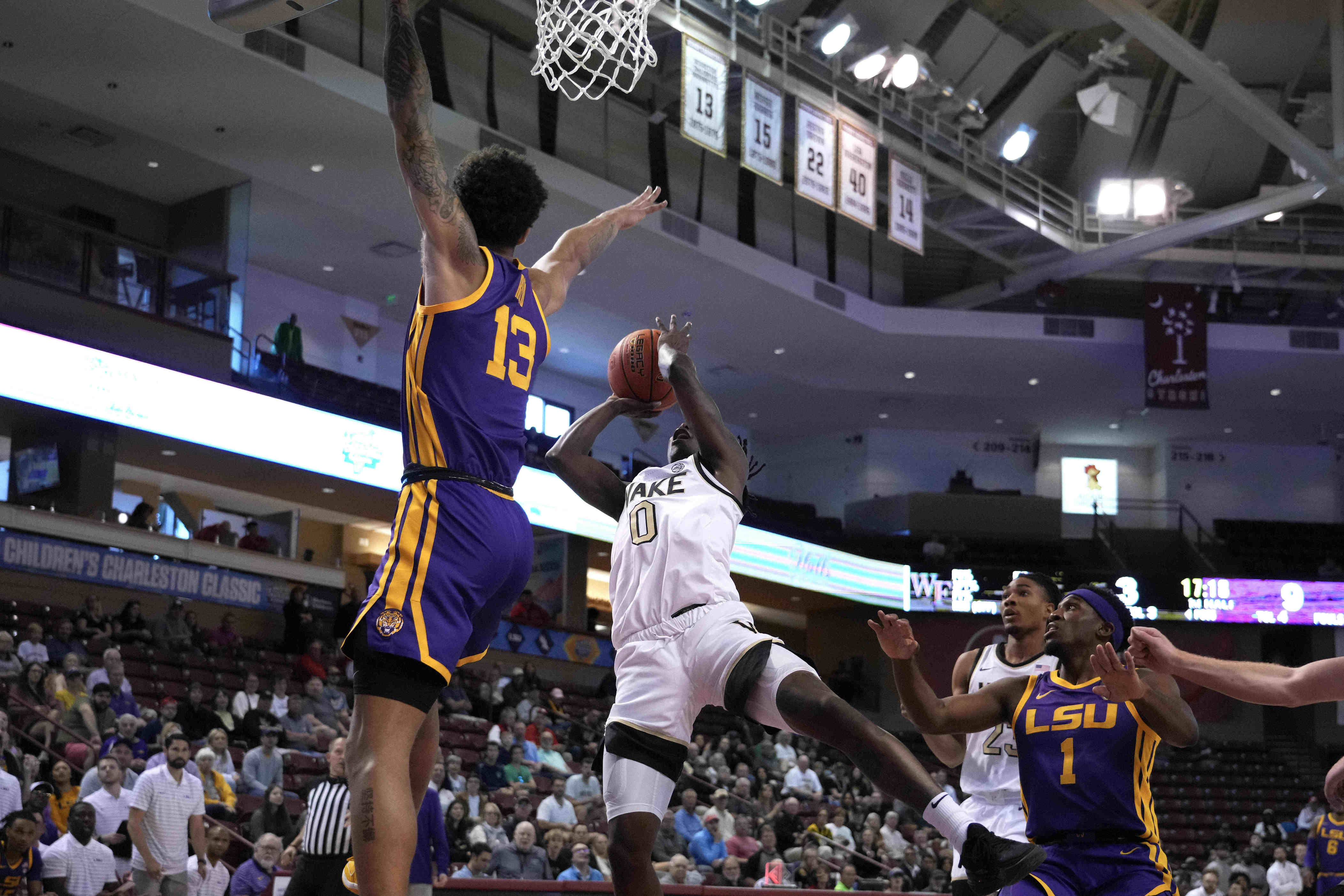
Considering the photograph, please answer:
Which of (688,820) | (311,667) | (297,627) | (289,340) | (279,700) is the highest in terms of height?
(289,340)

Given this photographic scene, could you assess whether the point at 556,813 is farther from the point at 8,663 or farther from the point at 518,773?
the point at 8,663

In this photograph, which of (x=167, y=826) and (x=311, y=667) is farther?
(x=311, y=667)

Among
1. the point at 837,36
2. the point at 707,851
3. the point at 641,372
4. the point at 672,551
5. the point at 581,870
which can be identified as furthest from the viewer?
the point at 837,36

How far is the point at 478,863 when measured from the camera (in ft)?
34.3

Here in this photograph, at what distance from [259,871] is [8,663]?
4.62 m

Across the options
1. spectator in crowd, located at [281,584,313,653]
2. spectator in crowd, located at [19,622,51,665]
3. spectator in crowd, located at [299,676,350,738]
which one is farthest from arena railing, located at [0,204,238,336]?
spectator in crowd, located at [299,676,350,738]

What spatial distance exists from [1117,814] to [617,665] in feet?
5.77

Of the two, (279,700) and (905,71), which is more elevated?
(905,71)

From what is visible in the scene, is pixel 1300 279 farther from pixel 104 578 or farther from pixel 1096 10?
pixel 104 578

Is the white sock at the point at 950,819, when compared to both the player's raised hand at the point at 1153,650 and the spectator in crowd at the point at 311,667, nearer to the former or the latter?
the player's raised hand at the point at 1153,650

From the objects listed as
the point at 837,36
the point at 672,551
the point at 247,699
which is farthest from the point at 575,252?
the point at 837,36

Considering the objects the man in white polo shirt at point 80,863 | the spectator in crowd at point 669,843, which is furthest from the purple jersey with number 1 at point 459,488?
the spectator in crowd at point 669,843

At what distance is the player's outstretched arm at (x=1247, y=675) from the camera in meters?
3.48

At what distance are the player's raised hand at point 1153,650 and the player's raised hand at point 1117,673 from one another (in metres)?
0.41
